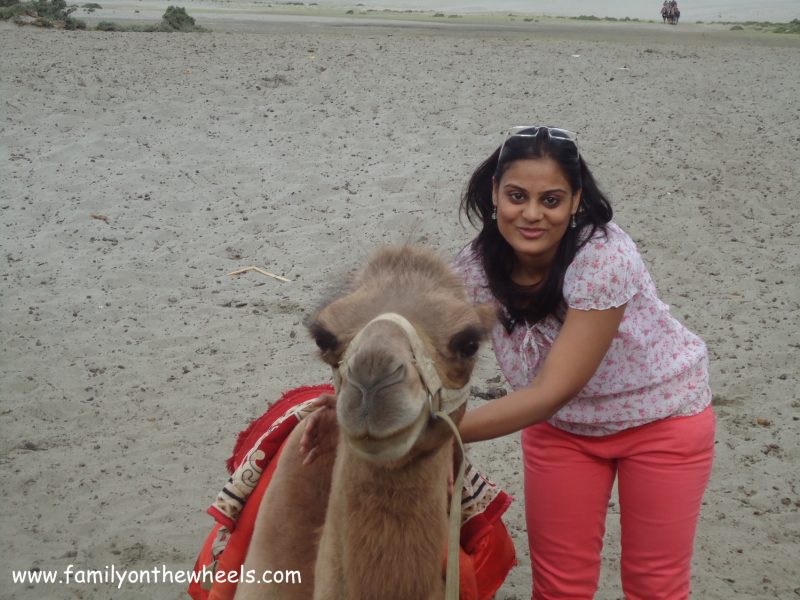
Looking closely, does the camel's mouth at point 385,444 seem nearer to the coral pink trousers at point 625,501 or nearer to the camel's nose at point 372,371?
the camel's nose at point 372,371

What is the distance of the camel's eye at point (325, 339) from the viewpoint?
226 cm

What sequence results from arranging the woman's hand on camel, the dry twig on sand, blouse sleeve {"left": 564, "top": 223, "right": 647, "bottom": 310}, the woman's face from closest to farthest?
1. blouse sleeve {"left": 564, "top": 223, "right": 647, "bottom": 310}
2. the woman's face
3. the woman's hand on camel
4. the dry twig on sand

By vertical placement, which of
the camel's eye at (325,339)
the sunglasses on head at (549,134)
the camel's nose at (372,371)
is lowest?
the camel's eye at (325,339)

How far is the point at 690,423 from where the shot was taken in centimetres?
291

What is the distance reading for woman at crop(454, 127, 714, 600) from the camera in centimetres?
259

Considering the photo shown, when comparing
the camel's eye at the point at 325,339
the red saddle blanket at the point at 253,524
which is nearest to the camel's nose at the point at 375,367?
the camel's eye at the point at 325,339

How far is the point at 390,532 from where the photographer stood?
2.21 m

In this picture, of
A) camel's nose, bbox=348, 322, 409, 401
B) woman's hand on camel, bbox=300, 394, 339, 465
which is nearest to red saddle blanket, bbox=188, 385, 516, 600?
woman's hand on camel, bbox=300, 394, 339, 465

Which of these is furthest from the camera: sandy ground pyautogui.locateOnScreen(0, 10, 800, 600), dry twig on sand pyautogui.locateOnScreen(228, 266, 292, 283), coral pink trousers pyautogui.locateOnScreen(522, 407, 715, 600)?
dry twig on sand pyautogui.locateOnScreen(228, 266, 292, 283)

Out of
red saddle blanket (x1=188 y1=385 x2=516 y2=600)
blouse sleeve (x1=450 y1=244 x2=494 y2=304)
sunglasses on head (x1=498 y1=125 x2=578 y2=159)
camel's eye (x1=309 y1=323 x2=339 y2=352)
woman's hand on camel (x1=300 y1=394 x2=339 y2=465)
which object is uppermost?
sunglasses on head (x1=498 y1=125 x2=578 y2=159)

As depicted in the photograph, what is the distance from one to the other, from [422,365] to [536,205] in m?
0.81

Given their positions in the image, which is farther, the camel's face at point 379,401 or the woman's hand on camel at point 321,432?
the woman's hand on camel at point 321,432

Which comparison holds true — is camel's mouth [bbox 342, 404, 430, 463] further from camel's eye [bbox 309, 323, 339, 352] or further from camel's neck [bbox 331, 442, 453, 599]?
camel's eye [bbox 309, 323, 339, 352]

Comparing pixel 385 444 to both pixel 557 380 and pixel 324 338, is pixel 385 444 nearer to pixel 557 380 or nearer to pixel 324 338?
pixel 324 338
